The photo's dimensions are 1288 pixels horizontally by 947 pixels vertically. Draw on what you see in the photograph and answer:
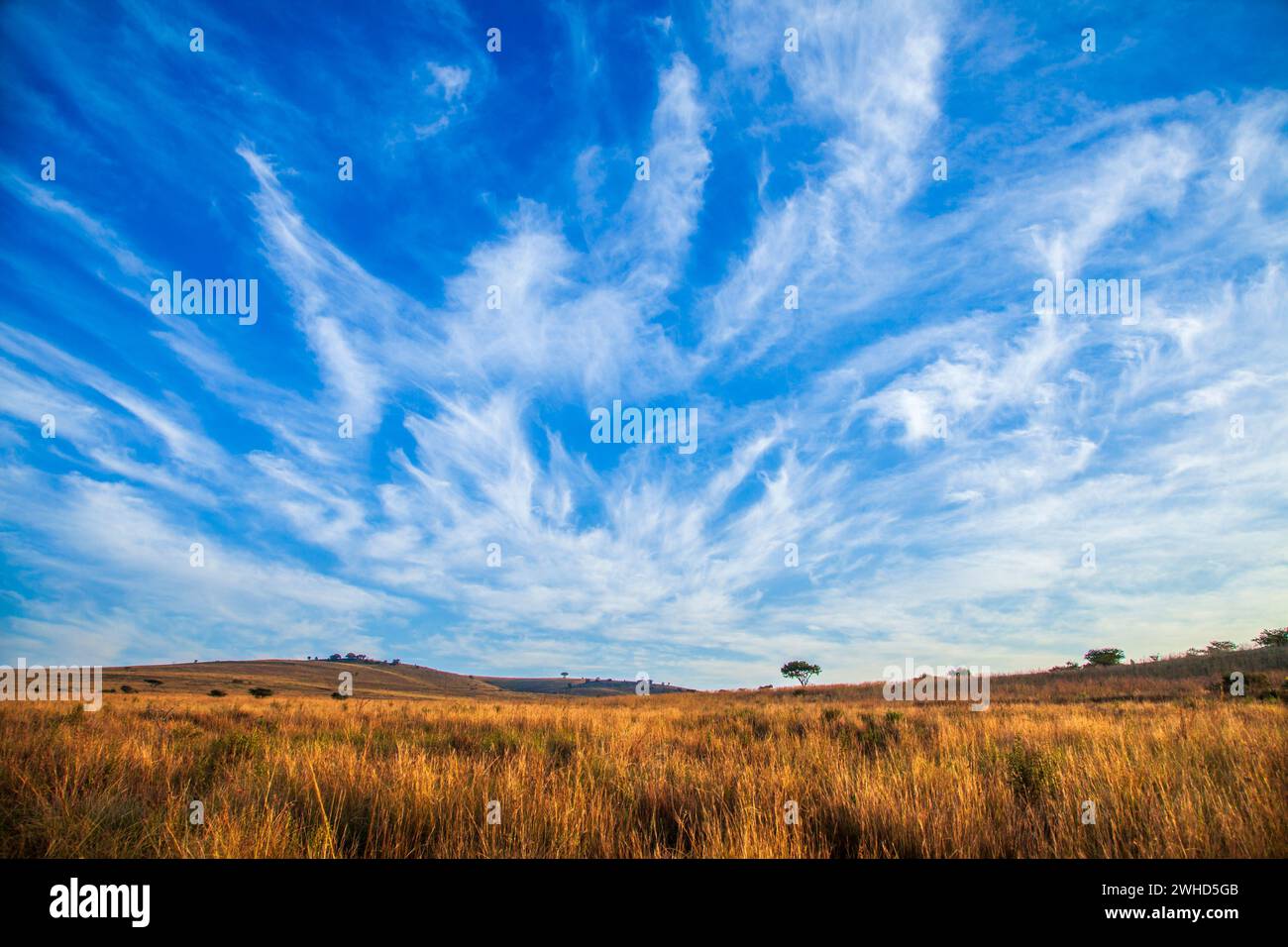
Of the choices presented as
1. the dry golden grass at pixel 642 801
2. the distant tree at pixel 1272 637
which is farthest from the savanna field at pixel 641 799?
the distant tree at pixel 1272 637

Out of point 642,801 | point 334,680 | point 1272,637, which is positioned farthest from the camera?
point 334,680

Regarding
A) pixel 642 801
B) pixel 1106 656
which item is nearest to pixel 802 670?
pixel 1106 656

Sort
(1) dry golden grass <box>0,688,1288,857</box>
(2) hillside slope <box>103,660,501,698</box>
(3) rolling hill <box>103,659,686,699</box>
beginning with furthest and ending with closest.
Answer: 1. (2) hillside slope <box>103,660,501,698</box>
2. (3) rolling hill <box>103,659,686,699</box>
3. (1) dry golden grass <box>0,688,1288,857</box>

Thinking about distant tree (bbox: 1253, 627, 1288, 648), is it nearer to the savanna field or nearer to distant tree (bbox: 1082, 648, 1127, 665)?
distant tree (bbox: 1082, 648, 1127, 665)

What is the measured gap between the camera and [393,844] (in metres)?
4.37

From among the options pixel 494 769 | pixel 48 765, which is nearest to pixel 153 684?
pixel 48 765

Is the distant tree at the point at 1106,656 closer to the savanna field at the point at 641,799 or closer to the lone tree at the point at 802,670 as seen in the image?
the lone tree at the point at 802,670

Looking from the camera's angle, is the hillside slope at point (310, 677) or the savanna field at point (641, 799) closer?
the savanna field at point (641, 799)

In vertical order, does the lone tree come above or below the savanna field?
below

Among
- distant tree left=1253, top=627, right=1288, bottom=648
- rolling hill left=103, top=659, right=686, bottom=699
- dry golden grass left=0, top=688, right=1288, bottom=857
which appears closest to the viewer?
dry golden grass left=0, top=688, right=1288, bottom=857

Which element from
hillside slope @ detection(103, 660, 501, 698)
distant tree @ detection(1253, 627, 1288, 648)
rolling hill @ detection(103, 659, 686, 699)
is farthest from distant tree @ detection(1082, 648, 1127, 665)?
hillside slope @ detection(103, 660, 501, 698)

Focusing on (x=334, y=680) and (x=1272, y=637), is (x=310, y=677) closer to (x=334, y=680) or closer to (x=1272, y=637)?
(x=334, y=680)
